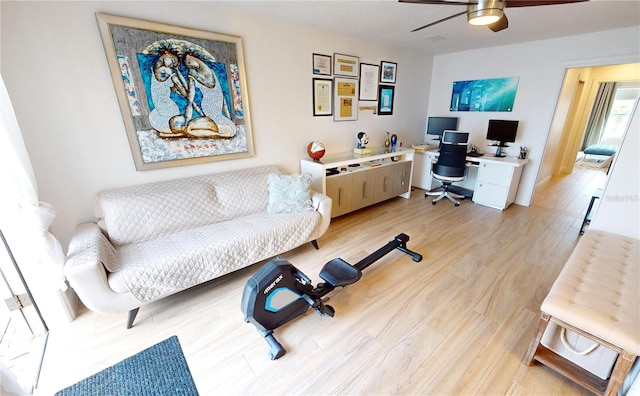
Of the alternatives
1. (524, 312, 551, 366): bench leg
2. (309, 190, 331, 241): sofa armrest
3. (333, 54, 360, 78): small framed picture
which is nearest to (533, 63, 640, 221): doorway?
(333, 54, 360, 78): small framed picture

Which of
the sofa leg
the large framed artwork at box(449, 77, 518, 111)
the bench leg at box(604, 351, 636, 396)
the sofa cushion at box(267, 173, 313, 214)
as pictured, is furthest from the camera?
the large framed artwork at box(449, 77, 518, 111)

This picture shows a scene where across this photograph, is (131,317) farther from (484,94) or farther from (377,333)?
(484,94)

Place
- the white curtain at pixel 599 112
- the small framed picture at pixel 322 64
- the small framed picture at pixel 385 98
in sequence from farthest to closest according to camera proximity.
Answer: the white curtain at pixel 599 112 < the small framed picture at pixel 385 98 < the small framed picture at pixel 322 64

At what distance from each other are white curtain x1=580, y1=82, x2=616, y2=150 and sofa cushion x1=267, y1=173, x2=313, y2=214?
8.73 meters

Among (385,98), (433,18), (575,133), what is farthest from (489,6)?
(575,133)

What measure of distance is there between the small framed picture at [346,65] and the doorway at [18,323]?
3276 millimetres

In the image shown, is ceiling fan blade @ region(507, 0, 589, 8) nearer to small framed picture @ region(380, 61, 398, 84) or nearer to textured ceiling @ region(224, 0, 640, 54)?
textured ceiling @ region(224, 0, 640, 54)

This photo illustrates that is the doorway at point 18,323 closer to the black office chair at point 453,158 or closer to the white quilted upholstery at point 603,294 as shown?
the white quilted upholstery at point 603,294

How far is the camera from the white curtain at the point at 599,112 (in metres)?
6.77

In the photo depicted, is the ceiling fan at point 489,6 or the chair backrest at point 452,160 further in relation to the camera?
the chair backrest at point 452,160

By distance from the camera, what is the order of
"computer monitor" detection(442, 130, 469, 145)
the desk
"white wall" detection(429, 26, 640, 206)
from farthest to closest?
"computer monitor" detection(442, 130, 469, 145)
the desk
"white wall" detection(429, 26, 640, 206)

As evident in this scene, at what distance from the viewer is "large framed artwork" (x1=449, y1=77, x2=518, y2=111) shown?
3.64 metres

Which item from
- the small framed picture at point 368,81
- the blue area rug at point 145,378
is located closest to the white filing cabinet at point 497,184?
the small framed picture at point 368,81

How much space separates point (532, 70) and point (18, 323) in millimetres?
5709
